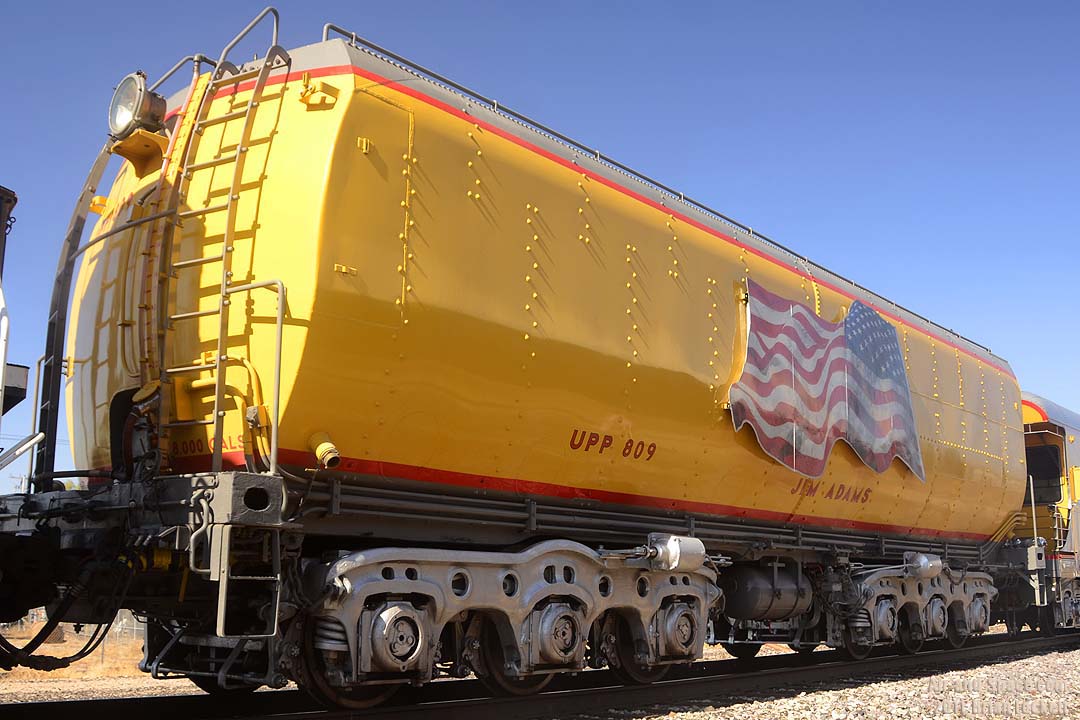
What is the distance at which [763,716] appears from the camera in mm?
7879

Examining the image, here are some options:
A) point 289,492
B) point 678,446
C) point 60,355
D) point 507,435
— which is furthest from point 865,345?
point 60,355

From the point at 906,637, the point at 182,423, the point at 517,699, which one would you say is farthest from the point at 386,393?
the point at 906,637

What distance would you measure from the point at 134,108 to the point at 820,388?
7.72 metres

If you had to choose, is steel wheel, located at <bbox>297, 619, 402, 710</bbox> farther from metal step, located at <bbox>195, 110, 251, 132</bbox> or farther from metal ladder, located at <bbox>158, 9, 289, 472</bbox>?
metal step, located at <bbox>195, 110, 251, 132</bbox>

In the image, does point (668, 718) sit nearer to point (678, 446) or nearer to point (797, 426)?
point (678, 446)

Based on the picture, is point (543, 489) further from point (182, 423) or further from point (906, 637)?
point (906, 637)

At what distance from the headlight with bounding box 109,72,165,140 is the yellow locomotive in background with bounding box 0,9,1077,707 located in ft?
0.08

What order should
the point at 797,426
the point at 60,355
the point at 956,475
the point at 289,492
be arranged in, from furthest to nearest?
the point at 956,475
the point at 797,426
the point at 60,355
the point at 289,492

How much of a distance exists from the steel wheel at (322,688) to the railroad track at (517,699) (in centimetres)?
12

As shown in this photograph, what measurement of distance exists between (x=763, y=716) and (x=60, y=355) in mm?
6300

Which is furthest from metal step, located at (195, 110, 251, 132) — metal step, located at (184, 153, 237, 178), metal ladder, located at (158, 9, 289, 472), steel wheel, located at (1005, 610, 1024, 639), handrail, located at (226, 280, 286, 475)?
steel wheel, located at (1005, 610, 1024, 639)

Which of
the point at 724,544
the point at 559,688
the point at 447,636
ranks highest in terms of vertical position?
the point at 724,544

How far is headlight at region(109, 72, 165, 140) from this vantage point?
711 centimetres

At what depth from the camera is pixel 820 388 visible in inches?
434
